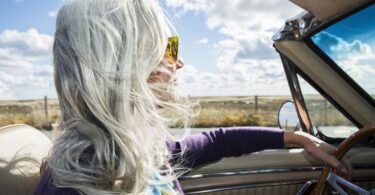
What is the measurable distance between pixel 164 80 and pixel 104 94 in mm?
241

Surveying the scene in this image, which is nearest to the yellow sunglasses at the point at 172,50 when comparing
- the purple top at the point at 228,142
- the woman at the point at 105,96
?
the woman at the point at 105,96

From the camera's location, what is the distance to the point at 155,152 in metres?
1.22

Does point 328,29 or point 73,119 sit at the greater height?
point 328,29

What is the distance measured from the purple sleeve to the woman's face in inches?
28.5

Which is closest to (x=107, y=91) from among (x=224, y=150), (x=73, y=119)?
(x=73, y=119)

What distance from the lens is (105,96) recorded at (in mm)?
1012

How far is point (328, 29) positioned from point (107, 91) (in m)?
1.73

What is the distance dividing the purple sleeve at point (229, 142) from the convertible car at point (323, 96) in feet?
0.85

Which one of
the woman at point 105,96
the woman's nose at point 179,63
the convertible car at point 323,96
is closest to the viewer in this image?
the woman at point 105,96

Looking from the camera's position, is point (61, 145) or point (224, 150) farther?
point (224, 150)

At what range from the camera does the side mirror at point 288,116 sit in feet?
9.61

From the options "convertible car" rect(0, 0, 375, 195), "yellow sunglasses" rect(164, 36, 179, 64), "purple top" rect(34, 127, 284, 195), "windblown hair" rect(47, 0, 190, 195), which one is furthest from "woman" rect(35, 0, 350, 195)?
"convertible car" rect(0, 0, 375, 195)

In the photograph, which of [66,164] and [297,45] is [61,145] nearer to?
[66,164]

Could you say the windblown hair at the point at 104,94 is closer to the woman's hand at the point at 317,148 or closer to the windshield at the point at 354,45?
the woman's hand at the point at 317,148
